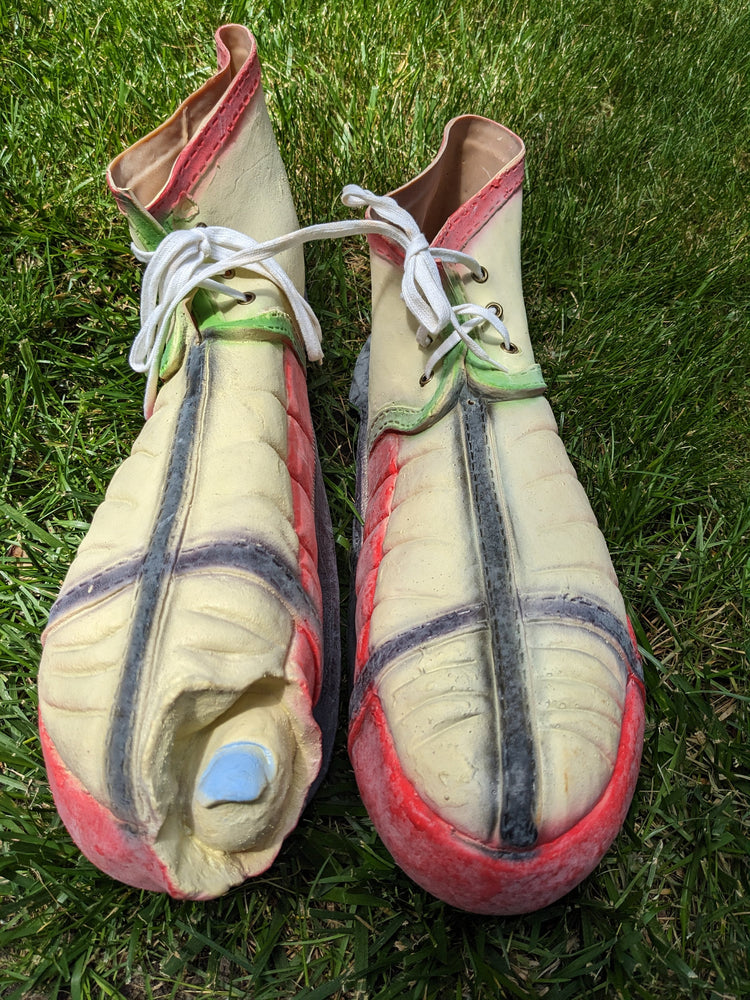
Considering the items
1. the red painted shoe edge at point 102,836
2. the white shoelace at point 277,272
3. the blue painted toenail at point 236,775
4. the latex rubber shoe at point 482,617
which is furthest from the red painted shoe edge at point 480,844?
the white shoelace at point 277,272

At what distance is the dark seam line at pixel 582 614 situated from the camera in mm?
1027

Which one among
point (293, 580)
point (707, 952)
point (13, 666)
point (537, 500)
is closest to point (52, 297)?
point (13, 666)

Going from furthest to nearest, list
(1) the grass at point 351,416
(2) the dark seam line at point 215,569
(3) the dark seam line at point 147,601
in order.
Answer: (1) the grass at point 351,416, (2) the dark seam line at point 215,569, (3) the dark seam line at point 147,601

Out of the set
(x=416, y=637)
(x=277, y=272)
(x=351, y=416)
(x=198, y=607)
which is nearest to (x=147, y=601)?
(x=198, y=607)

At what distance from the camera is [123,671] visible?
2.98 ft

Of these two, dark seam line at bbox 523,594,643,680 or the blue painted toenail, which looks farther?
dark seam line at bbox 523,594,643,680

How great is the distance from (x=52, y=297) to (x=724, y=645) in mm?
1644

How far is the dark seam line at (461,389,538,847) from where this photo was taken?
2.99ft

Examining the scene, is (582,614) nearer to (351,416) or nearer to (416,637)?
(416,637)

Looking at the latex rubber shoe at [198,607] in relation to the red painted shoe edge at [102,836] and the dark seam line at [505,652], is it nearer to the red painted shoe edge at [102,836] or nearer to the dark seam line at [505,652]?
the red painted shoe edge at [102,836]

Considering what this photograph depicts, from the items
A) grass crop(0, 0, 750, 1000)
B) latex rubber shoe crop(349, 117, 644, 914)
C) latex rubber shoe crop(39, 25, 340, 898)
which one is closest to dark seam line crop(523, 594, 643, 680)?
latex rubber shoe crop(349, 117, 644, 914)

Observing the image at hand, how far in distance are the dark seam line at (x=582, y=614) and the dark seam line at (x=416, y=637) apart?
0.07 m

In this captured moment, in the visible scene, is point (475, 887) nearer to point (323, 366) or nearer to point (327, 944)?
point (327, 944)

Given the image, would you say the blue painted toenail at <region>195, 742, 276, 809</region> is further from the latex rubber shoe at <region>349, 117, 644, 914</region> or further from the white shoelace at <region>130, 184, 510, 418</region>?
the white shoelace at <region>130, 184, 510, 418</region>
